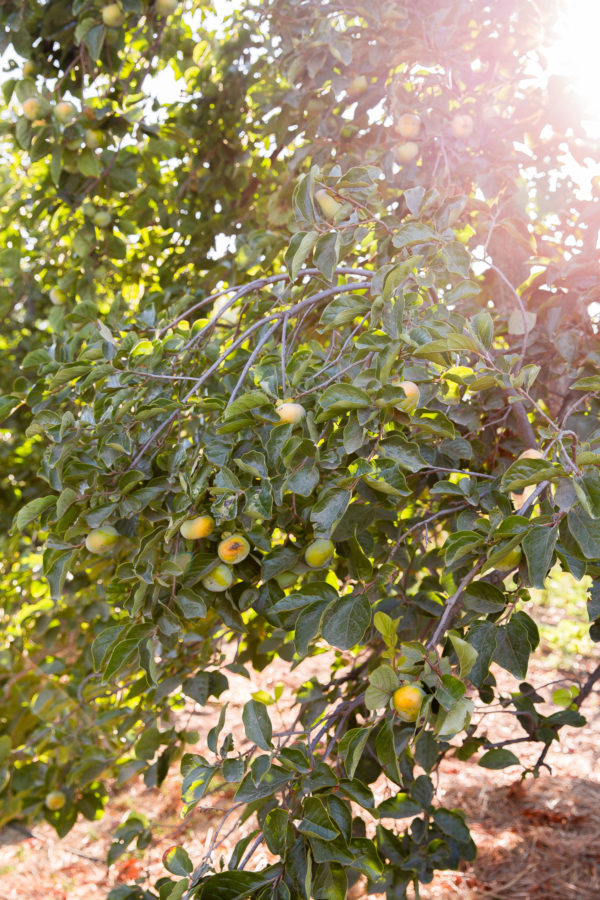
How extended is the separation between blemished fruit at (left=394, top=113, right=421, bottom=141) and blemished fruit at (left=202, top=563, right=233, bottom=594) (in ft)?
3.50

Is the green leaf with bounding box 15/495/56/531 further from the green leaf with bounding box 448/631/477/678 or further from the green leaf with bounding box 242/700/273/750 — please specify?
the green leaf with bounding box 448/631/477/678

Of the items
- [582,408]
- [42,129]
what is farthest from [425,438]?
[42,129]

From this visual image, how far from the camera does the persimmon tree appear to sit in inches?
33.5

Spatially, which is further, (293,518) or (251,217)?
(251,217)

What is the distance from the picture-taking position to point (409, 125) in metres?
1.53

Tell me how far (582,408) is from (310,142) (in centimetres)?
92

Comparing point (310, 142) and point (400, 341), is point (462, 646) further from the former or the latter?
point (310, 142)

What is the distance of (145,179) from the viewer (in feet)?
7.68

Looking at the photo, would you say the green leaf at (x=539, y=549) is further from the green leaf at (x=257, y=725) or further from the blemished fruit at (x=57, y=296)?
the blemished fruit at (x=57, y=296)

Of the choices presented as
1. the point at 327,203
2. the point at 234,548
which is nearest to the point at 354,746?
the point at 234,548

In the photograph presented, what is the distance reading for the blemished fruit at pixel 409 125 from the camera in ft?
5.00

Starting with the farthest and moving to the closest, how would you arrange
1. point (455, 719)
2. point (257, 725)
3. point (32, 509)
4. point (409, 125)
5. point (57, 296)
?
point (57, 296), point (409, 125), point (32, 509), point (257, 725), point (455, 719)

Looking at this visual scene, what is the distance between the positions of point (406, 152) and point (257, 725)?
47.7 inches

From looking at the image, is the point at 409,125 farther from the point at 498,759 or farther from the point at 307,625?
the point at 498,759
